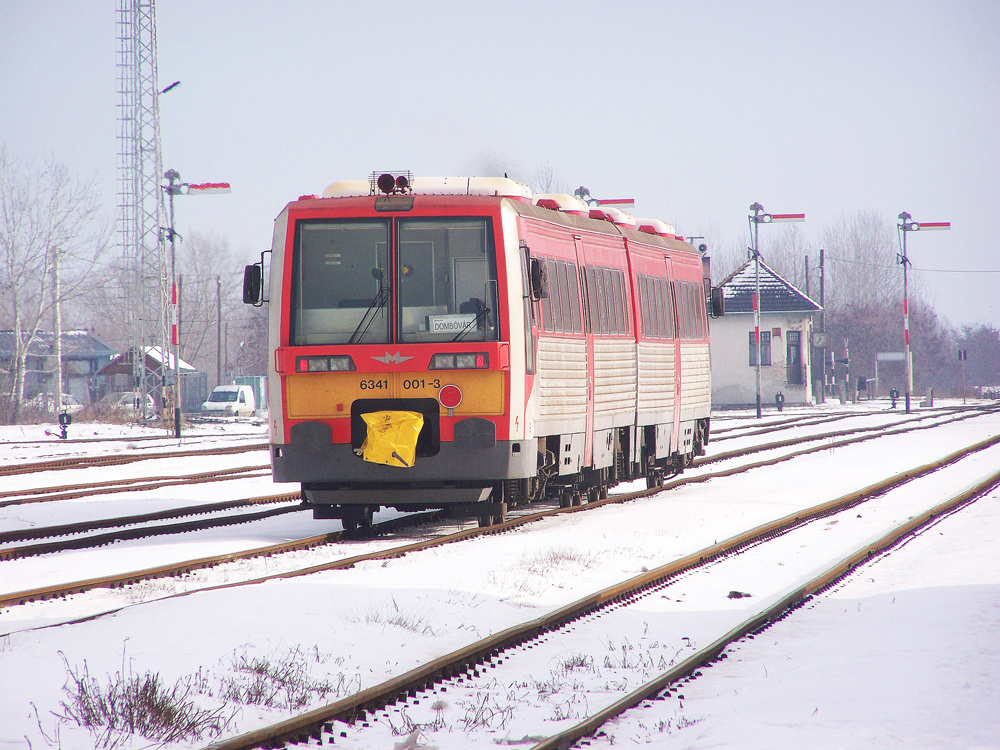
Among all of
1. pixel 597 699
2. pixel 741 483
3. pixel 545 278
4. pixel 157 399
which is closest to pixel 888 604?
pixel 597 699

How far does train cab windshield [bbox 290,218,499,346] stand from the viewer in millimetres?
11094

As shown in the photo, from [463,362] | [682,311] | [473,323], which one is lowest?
[463,362]

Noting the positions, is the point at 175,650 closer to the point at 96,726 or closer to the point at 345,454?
the point at 96,726

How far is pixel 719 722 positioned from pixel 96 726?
2.72 meters

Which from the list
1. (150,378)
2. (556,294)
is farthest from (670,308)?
(150,378)

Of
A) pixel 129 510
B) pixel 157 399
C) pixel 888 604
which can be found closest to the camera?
pixel 888 604

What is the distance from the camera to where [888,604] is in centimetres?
833

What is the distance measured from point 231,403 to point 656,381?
133 feet

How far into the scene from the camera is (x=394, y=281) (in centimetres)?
1119

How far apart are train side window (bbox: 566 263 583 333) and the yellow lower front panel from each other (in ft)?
7.44

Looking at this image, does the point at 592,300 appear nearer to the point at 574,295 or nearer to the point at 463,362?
the point at 574,295

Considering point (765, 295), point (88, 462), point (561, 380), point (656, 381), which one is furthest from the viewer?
point (765, 295)

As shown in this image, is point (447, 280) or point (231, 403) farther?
point (231, 403)

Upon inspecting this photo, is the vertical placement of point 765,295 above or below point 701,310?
above
